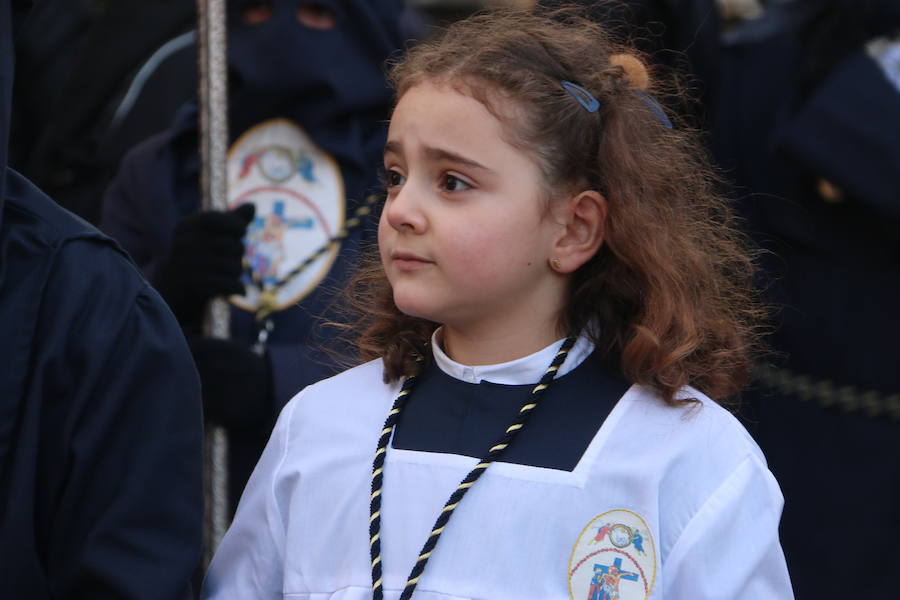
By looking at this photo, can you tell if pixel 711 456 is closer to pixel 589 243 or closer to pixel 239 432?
pixel 589 243

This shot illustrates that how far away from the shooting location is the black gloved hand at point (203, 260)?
10.2 ft

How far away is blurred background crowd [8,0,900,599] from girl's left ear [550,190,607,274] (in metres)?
0.51

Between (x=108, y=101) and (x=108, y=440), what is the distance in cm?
266

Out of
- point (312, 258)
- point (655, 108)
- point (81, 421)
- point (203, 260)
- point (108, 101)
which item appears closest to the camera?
point (81, 421)

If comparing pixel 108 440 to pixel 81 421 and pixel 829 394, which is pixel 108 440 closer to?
pixel 81 421

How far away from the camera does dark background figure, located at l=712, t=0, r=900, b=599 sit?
3.99 metres

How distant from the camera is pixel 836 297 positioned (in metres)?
4.07

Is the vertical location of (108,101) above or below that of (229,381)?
below

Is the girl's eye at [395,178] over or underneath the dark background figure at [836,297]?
over

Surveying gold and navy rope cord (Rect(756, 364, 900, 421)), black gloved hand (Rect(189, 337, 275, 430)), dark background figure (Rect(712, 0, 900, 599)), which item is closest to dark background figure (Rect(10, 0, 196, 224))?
black gloved hand (Rect(189, 337, 275, 430))

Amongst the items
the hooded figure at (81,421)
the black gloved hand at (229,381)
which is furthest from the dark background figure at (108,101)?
A: the hooded figure at (81,421)

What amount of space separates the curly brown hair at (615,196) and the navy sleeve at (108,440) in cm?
47

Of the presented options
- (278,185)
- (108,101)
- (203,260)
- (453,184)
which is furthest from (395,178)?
(108,101)

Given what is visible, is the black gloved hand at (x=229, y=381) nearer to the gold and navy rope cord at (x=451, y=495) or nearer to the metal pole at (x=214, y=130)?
the metal pole at (x=214, y=130)
